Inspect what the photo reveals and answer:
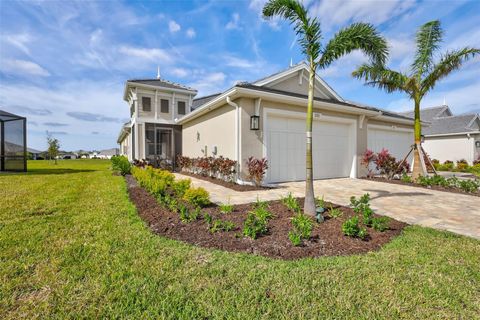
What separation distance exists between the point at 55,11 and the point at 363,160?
1293cm

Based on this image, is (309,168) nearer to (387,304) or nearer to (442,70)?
(387,304)

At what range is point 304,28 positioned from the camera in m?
4.25

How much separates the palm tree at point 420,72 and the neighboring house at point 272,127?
1521 millimetres

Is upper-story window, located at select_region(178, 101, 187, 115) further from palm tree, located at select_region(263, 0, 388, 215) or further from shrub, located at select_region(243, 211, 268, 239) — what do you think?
shrub, located at select_region(243, 211, 268, 239)

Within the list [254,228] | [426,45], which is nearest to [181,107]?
[426,45]

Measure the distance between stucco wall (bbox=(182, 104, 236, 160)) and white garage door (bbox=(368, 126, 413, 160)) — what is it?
7.91 m

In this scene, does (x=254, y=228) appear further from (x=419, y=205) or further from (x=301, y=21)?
(x=419, y=205)

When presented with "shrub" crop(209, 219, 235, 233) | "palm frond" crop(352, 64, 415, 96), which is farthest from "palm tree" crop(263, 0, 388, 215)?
"palm frond" crop(352, 64, 415, 96)

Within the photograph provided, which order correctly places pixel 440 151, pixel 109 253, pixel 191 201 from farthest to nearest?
1. pixel 440 151
2. pixel 191 201
3. pixel 109 253

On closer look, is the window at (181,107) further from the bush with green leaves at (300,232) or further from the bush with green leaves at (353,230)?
the bush with green leaves at (353,230)

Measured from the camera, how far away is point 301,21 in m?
4.24

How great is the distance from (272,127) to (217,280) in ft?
22.7

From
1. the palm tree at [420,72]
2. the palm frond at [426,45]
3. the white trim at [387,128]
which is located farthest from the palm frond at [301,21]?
the white trim at [387,128]

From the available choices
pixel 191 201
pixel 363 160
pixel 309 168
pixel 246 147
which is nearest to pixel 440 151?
pixel 363 160
